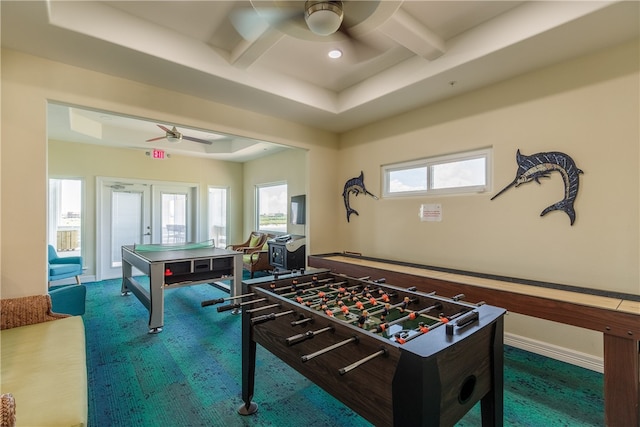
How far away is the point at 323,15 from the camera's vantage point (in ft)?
5.65

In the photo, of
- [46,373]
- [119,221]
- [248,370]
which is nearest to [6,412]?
[46,373]

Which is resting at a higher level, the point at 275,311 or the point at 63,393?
the point at 275,311

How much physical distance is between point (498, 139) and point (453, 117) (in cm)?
57

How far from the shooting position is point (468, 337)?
121 cm

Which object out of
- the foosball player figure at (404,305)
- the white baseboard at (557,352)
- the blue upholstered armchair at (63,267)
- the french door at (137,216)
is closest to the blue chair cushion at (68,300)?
the blue upholstered armchair at (63,267)

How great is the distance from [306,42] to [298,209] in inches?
129

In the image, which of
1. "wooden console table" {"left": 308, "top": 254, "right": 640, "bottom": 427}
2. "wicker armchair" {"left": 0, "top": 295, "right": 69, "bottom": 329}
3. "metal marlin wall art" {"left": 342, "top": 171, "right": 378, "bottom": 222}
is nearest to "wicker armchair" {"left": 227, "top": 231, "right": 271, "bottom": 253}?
"metal marlin wall art" {"left": 342, "top": 171, "right": 378, "bottom": 222}

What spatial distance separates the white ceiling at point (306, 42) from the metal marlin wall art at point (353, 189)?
1.18 m

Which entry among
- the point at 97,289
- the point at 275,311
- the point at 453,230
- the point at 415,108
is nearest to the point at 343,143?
the point at 415,108

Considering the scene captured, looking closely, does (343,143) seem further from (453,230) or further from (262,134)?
(453,230)

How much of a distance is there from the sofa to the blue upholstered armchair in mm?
2736

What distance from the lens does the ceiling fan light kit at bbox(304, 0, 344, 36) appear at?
1.71 metres

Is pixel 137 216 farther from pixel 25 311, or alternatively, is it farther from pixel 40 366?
pixel 40 366

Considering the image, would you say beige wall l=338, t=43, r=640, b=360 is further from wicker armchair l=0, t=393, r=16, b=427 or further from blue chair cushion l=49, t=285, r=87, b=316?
blue chair cushion l=49, t=285, r=87, b=316
